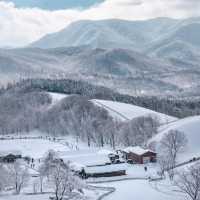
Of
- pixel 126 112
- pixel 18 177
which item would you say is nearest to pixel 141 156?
pixel 18 177

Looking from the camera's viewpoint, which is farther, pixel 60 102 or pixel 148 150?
pixel 60 102

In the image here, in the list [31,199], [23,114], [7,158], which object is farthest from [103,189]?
[23,114]

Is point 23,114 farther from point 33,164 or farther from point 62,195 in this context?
point 62,195

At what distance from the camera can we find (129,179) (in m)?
57.7

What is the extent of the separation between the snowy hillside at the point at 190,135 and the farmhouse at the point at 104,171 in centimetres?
1219

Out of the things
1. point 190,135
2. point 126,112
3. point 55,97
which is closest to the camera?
point 190,135

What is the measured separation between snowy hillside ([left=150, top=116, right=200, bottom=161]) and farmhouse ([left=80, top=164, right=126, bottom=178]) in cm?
1219

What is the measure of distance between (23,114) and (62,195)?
79.0 m

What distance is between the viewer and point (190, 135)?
76.7 m

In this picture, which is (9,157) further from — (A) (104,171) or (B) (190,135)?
(B) (190,135)

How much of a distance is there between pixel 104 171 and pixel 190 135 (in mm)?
23060

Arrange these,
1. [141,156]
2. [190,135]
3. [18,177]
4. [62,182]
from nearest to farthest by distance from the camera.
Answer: [62,182] → [18,177] → [141,156] → [190,135]

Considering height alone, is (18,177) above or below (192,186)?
above

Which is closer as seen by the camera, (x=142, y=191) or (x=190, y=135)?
(x=142, y=191)
